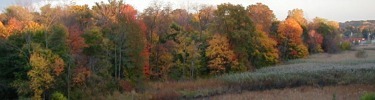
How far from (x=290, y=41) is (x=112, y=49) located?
36.2 m

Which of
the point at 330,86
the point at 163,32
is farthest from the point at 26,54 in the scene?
the point at 330,86

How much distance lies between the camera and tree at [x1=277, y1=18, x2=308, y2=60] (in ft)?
218

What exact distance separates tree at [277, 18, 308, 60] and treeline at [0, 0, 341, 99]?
41.1 feet

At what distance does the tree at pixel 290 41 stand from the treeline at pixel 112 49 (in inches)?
493

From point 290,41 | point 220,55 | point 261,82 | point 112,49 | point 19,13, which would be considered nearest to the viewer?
point 261,82

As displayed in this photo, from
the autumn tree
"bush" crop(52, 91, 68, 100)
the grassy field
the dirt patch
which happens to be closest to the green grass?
the grassy field

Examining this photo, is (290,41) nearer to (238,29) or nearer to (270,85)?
(238,29)

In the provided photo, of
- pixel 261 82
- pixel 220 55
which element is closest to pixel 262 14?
pixel 220 55

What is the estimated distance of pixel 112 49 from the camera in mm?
40844

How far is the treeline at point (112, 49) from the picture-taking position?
3459cm

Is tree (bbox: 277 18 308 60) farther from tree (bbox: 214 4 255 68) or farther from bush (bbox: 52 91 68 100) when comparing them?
bush (bbox: 52 91 68 100)

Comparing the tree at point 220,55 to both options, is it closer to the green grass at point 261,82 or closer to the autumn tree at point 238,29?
the autumn tree at point 238,29

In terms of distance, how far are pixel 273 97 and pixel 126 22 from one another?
1738 centimetres

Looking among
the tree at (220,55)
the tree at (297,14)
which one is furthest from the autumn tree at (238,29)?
the tree at (297,14)
